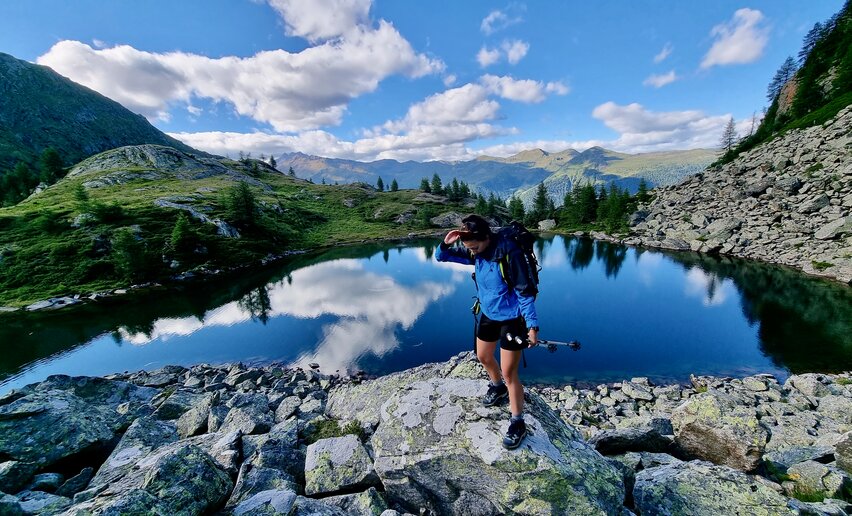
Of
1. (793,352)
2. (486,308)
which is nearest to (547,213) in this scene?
(793,352)

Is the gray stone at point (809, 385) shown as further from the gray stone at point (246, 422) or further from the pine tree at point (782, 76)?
the pine tree at point (782, 76)

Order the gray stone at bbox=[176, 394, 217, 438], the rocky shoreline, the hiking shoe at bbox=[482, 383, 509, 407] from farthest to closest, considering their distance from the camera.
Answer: the gray stone at bbox=[176, 394, 217, 438] < the hiking shoe at bbox=[482, 383, 509, 407] < the rocky shoreline

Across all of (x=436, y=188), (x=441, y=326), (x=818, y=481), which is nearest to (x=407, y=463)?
(x=818, y=481)

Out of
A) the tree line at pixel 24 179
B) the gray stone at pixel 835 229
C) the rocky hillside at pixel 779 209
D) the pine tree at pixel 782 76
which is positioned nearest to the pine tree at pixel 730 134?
the pine tree at pixel 782 76

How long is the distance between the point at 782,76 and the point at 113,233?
220 metres

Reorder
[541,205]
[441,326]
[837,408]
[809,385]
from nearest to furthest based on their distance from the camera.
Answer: [837,408] → [809,385] → [441,326] → [541,205]

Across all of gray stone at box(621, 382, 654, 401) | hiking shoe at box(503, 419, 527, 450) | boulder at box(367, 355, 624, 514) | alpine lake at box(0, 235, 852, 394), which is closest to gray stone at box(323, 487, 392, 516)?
boulder at box(367, 355, 624, 514)

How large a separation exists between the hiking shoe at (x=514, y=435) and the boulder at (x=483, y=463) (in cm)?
12

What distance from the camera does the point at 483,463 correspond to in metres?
6.29

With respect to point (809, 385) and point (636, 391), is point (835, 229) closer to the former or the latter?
point (809, 385)

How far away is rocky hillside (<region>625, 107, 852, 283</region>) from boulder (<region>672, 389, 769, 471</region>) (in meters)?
58.6

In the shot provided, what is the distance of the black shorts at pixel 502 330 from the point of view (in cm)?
657

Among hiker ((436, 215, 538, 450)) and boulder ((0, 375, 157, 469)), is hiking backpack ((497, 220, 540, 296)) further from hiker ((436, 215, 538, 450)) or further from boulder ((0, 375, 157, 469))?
boulder ((0, 375, 157, 469))

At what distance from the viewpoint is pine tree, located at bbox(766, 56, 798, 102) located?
125 m
